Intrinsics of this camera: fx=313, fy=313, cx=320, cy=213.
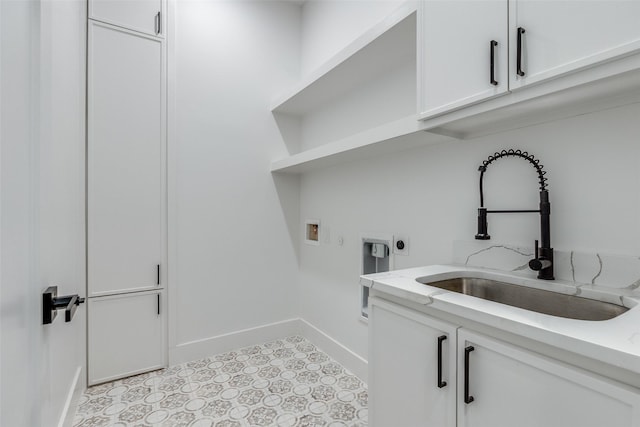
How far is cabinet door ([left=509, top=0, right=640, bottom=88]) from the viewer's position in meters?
0.83

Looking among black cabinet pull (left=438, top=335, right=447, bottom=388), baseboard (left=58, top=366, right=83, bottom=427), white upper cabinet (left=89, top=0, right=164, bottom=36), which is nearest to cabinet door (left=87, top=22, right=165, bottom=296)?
white upper cabinet (left=89, top=0, right=164, bottom=36)

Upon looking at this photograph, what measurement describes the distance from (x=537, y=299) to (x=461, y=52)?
3.31ft

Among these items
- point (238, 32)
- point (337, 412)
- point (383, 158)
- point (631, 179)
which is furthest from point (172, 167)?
point (631, 179)

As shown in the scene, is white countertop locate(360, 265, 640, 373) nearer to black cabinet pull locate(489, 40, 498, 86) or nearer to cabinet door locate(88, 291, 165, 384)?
black cabinet pull locate(489, 40, 498, 86)

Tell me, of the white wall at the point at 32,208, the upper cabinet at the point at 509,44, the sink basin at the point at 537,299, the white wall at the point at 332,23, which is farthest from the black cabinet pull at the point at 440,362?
the white wall at the point at 332,23

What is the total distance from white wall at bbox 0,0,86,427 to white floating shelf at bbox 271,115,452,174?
1343mm

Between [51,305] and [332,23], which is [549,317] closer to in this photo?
[51,305]

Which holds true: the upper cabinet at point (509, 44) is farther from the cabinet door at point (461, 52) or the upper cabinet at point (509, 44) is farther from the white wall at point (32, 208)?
the white wall at point (32, 208)

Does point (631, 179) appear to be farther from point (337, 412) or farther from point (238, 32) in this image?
point (238, 32)

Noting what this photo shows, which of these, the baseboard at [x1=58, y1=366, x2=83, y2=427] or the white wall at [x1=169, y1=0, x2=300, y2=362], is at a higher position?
the white wall at [x1=169, y1=0, x2=300, y2=362]

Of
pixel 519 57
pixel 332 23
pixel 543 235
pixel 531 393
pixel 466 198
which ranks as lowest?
pixel 531 393

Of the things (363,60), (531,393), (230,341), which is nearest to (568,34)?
(531,393)

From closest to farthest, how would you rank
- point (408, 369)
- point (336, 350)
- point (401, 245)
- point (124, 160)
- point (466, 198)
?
point (408, 369), point (466, 198), point (401, 245), point (124, 160), point (336, 350)

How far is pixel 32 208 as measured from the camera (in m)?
0.82
